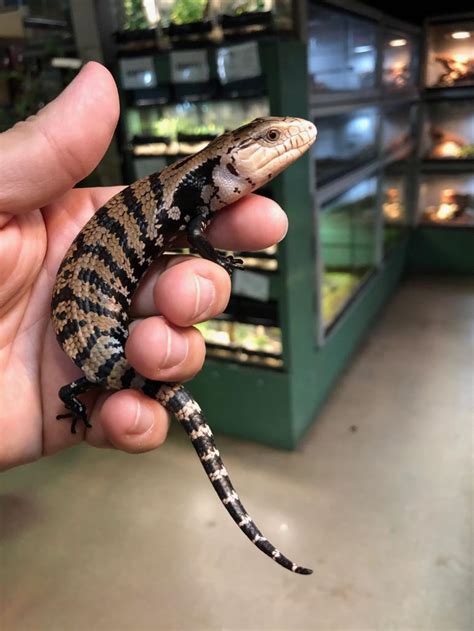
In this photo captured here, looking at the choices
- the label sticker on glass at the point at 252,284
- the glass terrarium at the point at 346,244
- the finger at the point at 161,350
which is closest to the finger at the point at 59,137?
the finger at the point at 161,350

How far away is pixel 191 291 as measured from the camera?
43.3 inches

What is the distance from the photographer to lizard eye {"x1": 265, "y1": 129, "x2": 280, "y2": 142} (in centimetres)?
121

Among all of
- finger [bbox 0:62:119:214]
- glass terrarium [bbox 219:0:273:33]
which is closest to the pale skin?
finger [bbox 0:62:119:214]

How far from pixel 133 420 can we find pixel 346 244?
317 cm

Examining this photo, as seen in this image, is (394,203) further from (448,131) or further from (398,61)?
(398,61)

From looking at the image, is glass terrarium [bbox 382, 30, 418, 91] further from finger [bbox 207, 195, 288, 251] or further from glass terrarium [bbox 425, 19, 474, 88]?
finger [bbox 207, 195, 288, 251]

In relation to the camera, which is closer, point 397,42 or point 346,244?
point 346,244

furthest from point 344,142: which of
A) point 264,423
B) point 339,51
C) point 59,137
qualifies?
point 59,137

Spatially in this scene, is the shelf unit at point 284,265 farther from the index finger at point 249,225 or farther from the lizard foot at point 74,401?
the lizard foot at point 74,401

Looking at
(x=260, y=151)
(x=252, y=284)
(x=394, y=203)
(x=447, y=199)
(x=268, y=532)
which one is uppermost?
(x=260, y=151)

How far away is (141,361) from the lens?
1101mm

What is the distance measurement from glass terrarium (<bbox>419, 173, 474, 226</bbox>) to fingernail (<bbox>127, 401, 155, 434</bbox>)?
4865mm

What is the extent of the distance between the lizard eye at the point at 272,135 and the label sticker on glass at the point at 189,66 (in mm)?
1603

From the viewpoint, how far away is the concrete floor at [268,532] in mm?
2145
